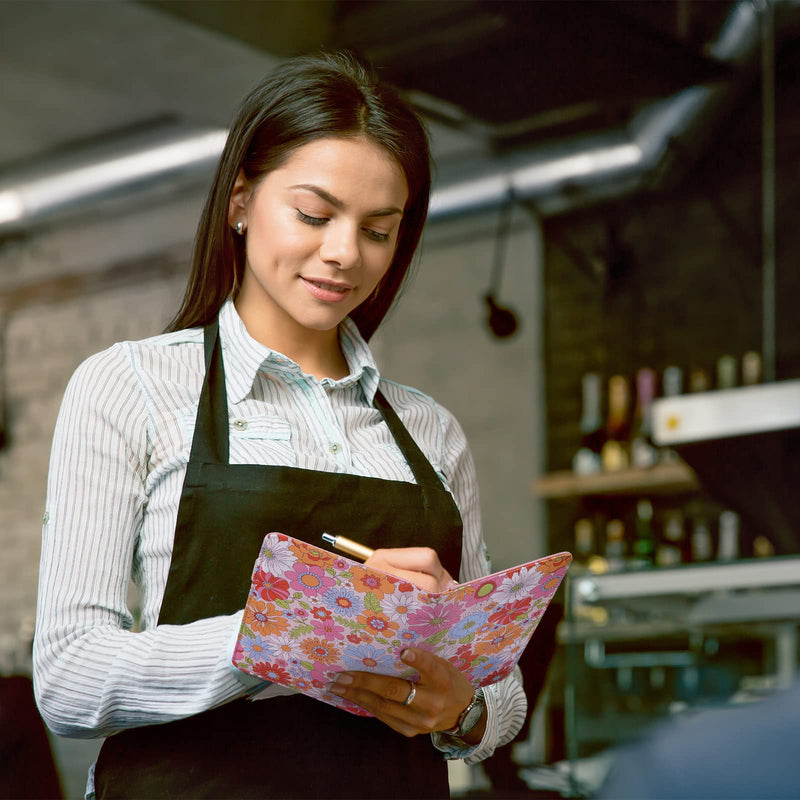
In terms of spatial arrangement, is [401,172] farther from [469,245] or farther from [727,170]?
[469,245]

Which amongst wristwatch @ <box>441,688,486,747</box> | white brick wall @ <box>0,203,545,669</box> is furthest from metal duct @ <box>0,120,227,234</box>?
wristwatch @ <box>441,688,486,747</box>

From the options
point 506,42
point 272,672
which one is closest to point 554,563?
point 272,672

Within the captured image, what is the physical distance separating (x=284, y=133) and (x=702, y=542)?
3797 mm

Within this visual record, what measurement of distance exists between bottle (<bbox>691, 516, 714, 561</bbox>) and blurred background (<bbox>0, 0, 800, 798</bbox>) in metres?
0.01

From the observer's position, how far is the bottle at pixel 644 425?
4.81m

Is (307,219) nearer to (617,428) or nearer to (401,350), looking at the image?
(617,428)

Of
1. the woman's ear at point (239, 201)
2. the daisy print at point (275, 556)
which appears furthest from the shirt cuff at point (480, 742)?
the woman's ear at point (239, 201)

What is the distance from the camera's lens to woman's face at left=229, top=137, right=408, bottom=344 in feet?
4.12

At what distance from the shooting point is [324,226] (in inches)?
49.7

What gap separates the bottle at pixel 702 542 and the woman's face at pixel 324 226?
368 centimetres

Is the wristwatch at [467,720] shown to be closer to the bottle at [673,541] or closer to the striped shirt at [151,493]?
the striped shirt at [151,493]

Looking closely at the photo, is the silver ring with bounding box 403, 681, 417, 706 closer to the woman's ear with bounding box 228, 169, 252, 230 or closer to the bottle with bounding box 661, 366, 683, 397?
the woman's ear with bounding box 228, 169, 252, 230

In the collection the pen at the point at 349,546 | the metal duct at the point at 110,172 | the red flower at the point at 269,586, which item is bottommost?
the red flower at the point at 269,586

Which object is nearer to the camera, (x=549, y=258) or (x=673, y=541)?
(x=673, y=541)
